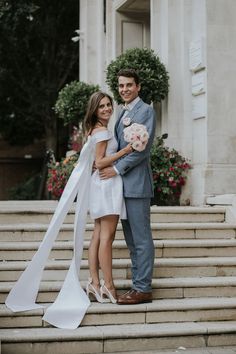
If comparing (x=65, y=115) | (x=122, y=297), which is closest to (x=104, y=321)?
(x=122, y=297)

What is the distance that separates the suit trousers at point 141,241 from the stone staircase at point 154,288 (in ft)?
0.81

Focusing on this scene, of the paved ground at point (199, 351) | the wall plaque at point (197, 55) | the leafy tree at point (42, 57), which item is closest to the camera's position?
the paved ground at point (199, 351)

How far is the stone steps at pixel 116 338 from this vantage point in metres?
5.25

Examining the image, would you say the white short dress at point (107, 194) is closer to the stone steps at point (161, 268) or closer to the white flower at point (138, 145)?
the white flower at point (138, 145)

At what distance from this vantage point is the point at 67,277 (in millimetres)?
5785

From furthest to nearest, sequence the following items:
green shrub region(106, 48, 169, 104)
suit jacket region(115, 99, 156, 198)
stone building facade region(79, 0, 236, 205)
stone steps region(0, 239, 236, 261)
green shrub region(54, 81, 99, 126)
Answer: green shrub region(54, 81, 99, 126) < green shrub region(106, 48, 169, 104) < stone building facade region(79, 0, 236, 205) < stone steps region(0, 239, 236, 261) < suit jacket region(115, 99, 156, 198)

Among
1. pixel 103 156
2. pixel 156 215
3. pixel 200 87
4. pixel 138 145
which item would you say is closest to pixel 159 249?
pixel 156 215

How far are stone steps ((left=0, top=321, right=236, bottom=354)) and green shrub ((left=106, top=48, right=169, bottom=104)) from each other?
4698 mm

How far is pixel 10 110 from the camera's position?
25.6 m

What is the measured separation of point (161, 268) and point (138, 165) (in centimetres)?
133

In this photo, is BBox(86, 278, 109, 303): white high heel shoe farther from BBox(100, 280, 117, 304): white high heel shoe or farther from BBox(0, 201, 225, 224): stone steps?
BBox(0, 201, 225, 224): stone steps

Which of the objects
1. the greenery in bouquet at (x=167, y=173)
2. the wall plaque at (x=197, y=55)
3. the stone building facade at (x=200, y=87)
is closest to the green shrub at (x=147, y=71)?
the stone building facade at (x=200, y=87)

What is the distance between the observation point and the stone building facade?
8.86 metres

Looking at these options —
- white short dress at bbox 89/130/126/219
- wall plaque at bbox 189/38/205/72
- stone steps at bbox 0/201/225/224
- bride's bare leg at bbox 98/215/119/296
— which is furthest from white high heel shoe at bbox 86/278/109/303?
wall plaque at bbox 189/38/205/72
